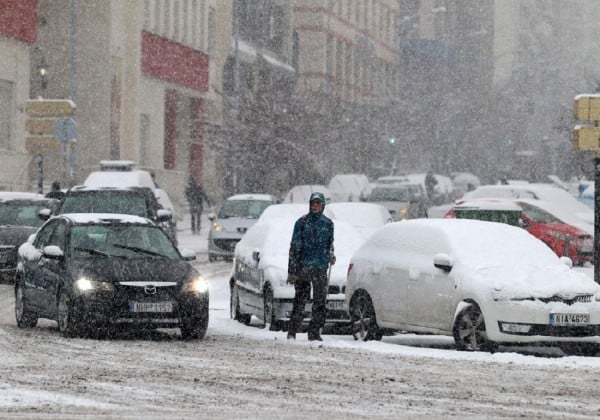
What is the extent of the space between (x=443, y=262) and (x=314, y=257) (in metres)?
1.64

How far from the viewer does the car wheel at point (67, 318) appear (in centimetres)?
1744

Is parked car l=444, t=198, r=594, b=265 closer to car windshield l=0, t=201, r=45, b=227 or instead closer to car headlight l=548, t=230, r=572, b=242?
car headlight l=548, t=230, r=572, b=242

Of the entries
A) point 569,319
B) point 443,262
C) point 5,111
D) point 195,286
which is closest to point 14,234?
point 195,286

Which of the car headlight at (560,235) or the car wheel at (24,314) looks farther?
the car headlight at (560,235)

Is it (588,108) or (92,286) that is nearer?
(92,286)

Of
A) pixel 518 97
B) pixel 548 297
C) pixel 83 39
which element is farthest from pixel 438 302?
pixel 518 97

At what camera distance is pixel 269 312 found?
63.8ft

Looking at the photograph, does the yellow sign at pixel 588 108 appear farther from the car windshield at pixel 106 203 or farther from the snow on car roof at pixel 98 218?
the car windshield at pixel 106 203

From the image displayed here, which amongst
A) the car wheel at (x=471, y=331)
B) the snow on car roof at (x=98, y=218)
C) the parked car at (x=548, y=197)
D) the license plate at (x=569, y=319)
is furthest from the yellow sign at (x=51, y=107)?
the license plate at (x=569, y=319)

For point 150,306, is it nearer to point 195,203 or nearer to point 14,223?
point 14,223

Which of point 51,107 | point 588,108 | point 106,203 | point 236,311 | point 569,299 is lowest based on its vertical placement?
point 236,311

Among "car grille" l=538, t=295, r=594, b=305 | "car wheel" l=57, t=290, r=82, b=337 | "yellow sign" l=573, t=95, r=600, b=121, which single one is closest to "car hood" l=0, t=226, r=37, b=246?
"car wheel" l=57, t=290, r=82, b=337

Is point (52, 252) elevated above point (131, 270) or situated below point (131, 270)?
above

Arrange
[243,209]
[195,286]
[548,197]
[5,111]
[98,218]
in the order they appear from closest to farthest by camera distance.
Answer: [195,286] < [98,218] < [243,209] < [548,197] < [5,111]
